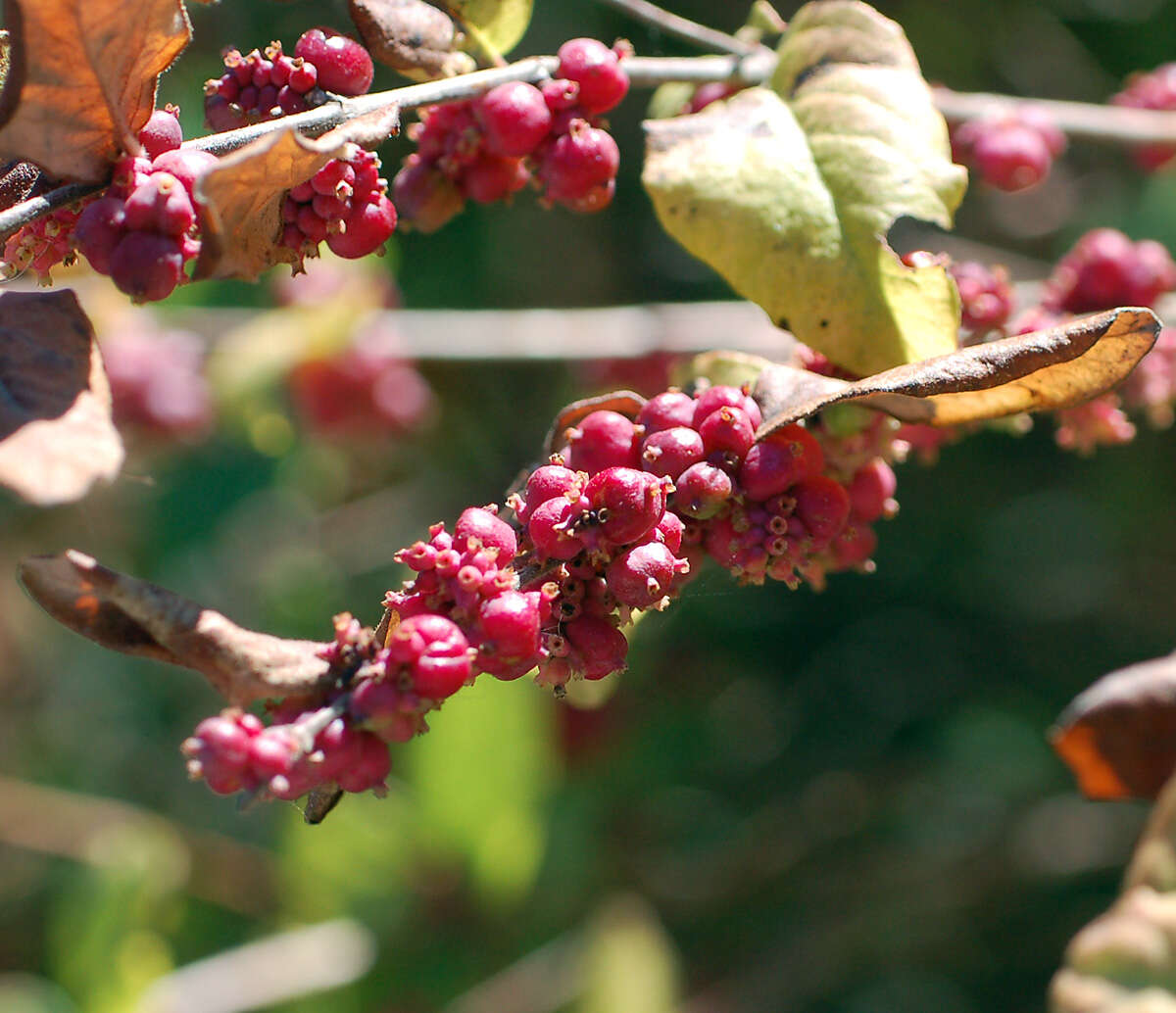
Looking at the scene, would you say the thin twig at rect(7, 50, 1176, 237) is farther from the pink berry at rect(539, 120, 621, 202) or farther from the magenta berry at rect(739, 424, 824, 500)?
the magenta berry at rect(739, 424, 824, 500)

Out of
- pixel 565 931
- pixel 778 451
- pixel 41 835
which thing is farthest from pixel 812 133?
pixel 41 835

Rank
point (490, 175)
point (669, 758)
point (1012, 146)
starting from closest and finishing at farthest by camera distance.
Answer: point (490, 175) < point (1012, 146) < point (669, 758)

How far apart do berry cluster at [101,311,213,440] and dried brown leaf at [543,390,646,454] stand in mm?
1648

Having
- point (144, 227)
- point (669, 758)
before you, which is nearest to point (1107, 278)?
point (144, 227)

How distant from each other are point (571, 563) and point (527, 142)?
39 cm

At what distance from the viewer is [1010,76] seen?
9.52 feet

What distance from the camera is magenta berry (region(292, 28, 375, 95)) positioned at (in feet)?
3.02

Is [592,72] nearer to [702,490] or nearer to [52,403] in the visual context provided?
[702,490]

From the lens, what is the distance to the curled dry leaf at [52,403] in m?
0.67

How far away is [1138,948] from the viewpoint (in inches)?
43.8

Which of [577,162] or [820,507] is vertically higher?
[577,162]

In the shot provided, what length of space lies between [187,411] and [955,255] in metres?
1.72

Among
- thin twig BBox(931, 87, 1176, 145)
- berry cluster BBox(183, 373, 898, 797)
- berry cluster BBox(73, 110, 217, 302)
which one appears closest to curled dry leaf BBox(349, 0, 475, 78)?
berry cluster BBox(73, 110, 217, 302)

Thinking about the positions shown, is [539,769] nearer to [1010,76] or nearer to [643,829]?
[643,829]
